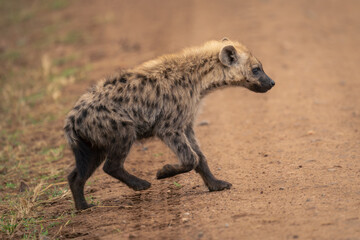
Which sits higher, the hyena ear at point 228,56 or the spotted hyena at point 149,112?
the hyena ear at point 228,56

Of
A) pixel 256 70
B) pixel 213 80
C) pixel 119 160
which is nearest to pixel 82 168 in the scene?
pixel 119 160

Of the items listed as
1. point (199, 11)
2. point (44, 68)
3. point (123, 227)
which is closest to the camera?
point (123, 227)

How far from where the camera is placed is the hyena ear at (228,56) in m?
4.76

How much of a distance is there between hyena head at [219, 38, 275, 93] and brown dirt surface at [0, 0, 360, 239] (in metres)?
0.74

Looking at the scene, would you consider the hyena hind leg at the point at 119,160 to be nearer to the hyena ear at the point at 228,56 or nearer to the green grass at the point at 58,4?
the hyena ear at the point at 228,56

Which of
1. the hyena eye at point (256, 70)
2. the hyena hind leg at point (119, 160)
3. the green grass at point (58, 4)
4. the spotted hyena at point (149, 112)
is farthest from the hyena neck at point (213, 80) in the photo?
the green grass at point (58, 4)

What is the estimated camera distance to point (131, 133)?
4320mm

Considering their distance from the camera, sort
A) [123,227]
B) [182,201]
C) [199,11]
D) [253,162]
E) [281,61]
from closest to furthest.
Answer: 1. [123,227]
2. [182,201]
3. [253,162]
4. [281,61]
5. [199,11]

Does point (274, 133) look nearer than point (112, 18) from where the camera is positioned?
Yes

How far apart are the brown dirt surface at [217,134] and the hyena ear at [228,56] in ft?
3.23

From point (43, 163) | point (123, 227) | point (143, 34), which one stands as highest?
point (143, 34)

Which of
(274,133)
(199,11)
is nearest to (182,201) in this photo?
(274,133)

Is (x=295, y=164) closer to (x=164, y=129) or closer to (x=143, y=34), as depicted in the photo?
(x=164, y=129)

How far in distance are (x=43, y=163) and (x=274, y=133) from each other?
8.45 ft
